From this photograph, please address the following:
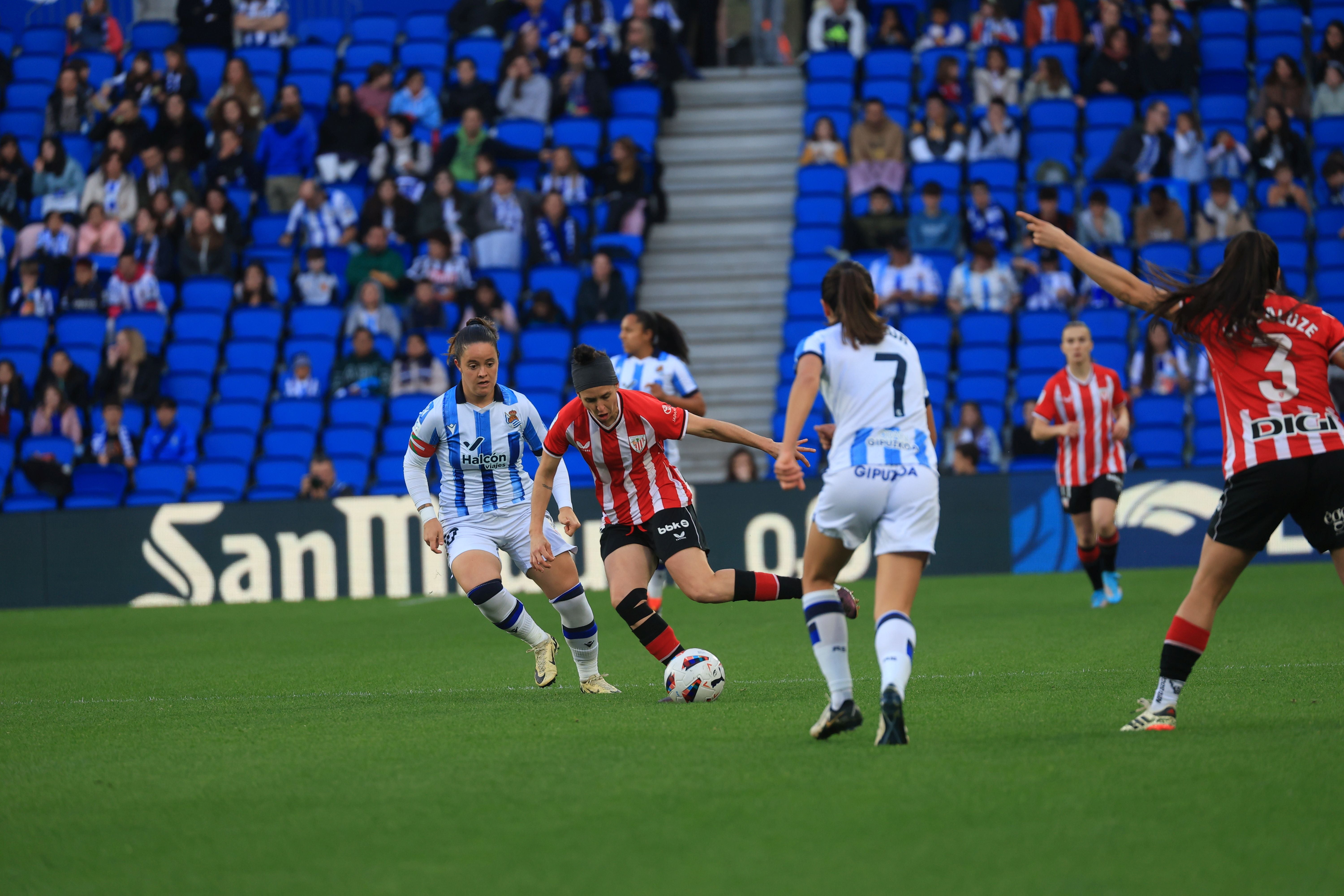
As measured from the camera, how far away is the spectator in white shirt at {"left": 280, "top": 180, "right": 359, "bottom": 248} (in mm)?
19453

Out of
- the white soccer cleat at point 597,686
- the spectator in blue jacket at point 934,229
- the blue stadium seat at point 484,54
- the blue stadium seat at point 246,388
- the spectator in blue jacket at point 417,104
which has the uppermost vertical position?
the blue stadium seat at point 484,54

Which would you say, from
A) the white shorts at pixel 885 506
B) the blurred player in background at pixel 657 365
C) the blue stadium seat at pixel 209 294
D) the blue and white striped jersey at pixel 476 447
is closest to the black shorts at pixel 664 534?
the blue and white striped jersey at pixel 476 447

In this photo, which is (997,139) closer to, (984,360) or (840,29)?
(840,29)

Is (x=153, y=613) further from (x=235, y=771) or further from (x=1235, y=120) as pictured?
(x=1235, y=120)

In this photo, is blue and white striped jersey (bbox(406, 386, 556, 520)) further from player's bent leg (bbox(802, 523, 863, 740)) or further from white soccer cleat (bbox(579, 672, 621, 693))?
player's bent leg (bbox(802, 523, 863, 740))

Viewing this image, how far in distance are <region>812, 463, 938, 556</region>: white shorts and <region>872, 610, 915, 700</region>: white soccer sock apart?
0.27 metres

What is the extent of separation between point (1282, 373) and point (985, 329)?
1179 cm

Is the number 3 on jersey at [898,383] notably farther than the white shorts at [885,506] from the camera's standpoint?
Yes

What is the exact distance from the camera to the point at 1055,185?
60.9ft

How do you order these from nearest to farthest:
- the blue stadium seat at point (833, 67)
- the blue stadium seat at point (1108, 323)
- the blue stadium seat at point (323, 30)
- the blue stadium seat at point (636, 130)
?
1. the blue stadium seat at point (1108, 323)
2. the blue stadium seat at point (636, 130)
3. the blue stadium seat at point (833, 67)
4. the blue stadium seat at point (323, 30)

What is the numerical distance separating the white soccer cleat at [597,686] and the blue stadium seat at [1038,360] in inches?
393

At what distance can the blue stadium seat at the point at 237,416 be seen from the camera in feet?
59.1

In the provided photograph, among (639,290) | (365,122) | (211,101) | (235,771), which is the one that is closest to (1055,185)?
(639,290)

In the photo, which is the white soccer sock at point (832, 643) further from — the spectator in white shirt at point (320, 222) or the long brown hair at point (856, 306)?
the spectator in white shirt at point (320, 222)
